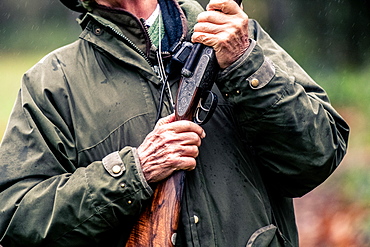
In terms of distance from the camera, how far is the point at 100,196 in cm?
313

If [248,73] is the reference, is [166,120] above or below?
below

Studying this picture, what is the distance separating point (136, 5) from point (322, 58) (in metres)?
9.81

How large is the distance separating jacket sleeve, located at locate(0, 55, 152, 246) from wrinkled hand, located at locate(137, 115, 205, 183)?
6cm

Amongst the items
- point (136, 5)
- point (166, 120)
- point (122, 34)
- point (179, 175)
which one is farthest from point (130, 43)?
point (179, 175)

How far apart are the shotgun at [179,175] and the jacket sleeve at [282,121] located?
111 millimetres

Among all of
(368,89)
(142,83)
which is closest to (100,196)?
(142,83)

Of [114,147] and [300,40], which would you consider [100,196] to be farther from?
[300,40]

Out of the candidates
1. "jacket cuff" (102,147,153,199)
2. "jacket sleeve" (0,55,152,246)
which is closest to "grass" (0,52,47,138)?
"jacket sleeve" (0,55,152,246)

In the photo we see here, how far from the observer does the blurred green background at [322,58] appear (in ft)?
27.1

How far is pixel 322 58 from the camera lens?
511 inches

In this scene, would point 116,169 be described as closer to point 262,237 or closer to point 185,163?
point 185,163

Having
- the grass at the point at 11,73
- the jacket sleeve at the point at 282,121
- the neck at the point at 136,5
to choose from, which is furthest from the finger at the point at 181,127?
the grass at the point at 11,73

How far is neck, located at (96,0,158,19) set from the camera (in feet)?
11.7

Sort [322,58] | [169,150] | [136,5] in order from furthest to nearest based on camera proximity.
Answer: [322,58] → [136,5] → [169,150]
